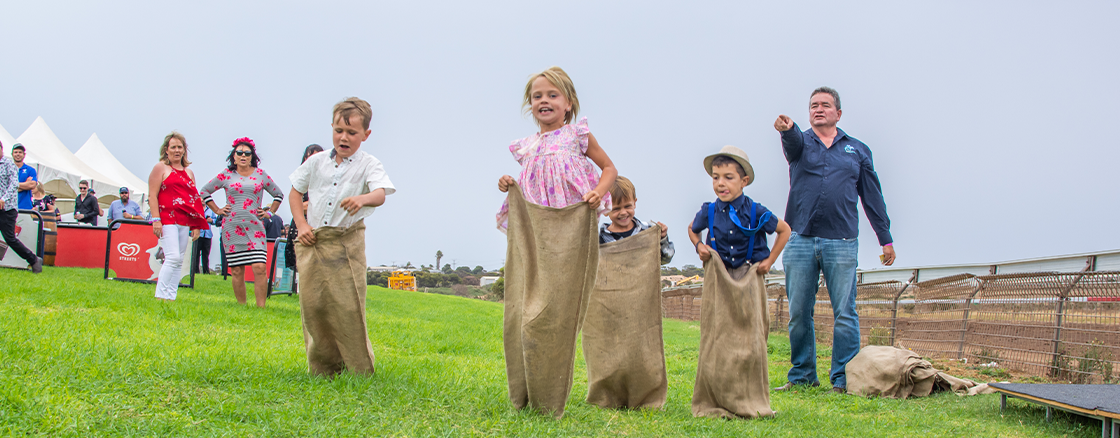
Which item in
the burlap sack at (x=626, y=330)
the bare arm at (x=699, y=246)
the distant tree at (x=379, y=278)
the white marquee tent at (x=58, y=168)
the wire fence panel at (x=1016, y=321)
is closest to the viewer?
the burlap sack at (x=626, y=330)

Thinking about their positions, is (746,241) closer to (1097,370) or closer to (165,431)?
(165,431)

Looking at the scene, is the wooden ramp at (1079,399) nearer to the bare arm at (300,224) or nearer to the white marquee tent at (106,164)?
the bare arm at (300,224)

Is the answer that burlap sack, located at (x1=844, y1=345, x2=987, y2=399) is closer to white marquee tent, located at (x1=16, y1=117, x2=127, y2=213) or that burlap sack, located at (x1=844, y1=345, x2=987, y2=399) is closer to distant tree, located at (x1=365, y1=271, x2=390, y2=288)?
white marquee tent, located at (x1=16, y1=117, x2=127, y2=213)

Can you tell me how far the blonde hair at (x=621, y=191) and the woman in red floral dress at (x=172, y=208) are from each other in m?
5.20

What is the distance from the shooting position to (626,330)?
12.7 feet

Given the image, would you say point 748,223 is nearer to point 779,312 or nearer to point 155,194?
point 155,194

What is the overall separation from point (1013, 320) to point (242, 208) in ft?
27.4

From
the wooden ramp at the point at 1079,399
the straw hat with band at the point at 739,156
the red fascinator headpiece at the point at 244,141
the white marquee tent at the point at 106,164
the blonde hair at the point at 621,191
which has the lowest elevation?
the wooden ramp at the point at 1079,399

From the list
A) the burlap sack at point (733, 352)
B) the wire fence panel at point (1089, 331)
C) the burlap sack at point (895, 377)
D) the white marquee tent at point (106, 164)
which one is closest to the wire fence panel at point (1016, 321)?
the wire fence panel at point (1089, 331)

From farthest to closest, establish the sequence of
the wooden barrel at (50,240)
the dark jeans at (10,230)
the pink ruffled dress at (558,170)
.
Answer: the wooden barrel at (50,240) < the dark jeans at (10,230) < the pink ruffled dress at (558,170)

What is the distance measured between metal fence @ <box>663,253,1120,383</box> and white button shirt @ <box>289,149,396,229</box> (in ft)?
20.5

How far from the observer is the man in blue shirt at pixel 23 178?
1142cm

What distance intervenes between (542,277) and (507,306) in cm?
32

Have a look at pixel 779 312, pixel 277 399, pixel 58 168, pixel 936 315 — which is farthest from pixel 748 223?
pixel 58 168
